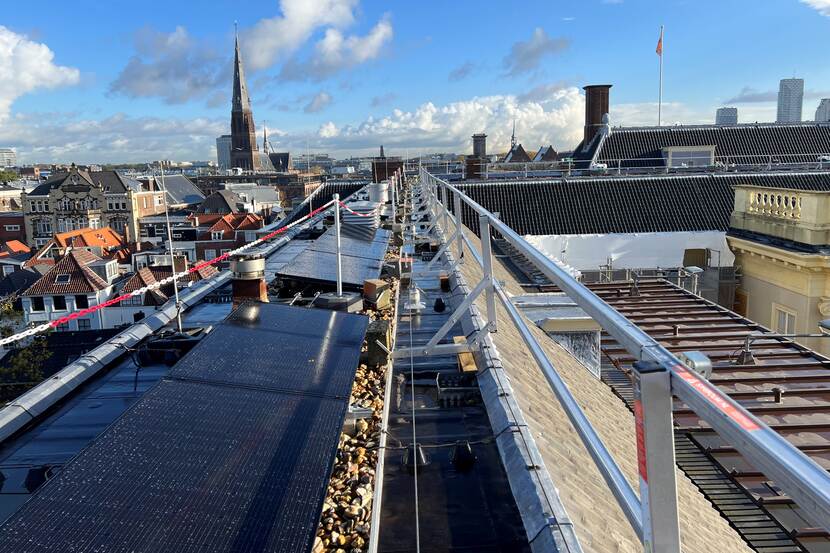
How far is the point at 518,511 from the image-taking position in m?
3.25

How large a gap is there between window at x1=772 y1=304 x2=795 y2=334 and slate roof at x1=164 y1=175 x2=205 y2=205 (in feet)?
268

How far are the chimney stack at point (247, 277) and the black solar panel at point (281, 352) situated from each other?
1401 mm

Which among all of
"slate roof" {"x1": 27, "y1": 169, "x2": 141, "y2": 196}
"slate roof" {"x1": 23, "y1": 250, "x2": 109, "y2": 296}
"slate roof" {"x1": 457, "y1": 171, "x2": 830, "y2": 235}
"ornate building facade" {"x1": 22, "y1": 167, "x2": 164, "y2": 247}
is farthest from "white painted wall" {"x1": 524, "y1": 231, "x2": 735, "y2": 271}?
"slate roof" {"x1": 27, "y1": 169, "x2": 141, "y2": 196}

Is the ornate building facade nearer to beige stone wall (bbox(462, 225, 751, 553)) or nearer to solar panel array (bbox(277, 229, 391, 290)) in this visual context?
solar panel array (bbox(277, 229, 391, 290))

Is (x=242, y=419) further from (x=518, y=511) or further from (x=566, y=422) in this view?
(x=566, y=422)

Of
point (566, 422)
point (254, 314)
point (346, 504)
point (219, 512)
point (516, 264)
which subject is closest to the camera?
point (219, 512)

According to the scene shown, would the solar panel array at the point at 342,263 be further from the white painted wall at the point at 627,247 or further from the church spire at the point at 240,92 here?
the church spire at the point at 240,92

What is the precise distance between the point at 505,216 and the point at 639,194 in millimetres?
5118

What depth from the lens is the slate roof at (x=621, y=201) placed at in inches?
893

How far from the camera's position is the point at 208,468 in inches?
108

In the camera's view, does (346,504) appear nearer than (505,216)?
Yes

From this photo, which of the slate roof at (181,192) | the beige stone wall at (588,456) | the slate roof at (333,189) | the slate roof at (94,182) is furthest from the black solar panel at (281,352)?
the slate roof at (181,192)

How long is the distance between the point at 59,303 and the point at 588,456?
3807cm

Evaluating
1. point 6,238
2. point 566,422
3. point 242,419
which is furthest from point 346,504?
point 6,238
